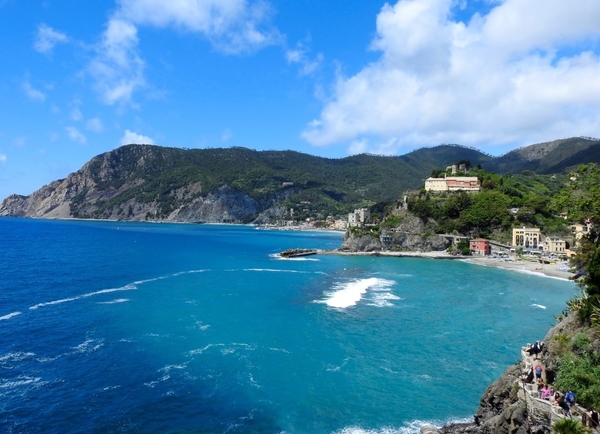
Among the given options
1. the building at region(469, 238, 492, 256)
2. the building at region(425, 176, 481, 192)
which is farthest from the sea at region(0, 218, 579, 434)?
the building at region(425, 176, 481, 192)

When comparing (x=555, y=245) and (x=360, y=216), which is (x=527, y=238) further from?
(x=360, y=216)

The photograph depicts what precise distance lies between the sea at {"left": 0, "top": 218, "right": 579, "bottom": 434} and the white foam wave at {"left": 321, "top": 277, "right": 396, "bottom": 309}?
272 millimetres

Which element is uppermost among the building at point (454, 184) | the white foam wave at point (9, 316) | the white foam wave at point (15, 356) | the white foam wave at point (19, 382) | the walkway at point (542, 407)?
the building at point (454, 184)

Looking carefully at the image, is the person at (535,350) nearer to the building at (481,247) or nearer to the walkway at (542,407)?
the walkway at (542,407)

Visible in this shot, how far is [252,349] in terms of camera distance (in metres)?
29.6

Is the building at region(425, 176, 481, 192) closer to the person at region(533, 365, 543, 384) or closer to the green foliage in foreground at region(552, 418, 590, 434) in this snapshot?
the person at region(533, 365, 543, 384)

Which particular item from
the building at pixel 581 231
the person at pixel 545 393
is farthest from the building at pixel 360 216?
the person at pixel 545 393

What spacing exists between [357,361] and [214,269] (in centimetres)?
4324

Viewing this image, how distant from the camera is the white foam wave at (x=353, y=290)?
43888 millimetres

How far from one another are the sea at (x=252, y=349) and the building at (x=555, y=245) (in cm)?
3243

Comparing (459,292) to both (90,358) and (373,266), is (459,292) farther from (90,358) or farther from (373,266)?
(90,358)

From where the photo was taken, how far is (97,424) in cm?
1967

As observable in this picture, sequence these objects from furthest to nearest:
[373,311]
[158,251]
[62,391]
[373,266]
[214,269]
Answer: [158,251] < [373,266] < [214,269] < [373,311] < [62,391]

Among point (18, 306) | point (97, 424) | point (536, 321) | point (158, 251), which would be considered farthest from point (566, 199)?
point (158, 251)
